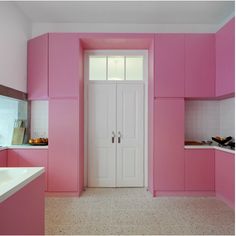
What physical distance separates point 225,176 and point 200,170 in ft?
1.30

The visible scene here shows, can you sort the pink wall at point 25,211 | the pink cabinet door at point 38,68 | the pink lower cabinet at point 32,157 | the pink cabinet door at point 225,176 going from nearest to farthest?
the pink wall at point 25,211 < the pink cabinet door at point 225,176 < the pink lower cabinet at point 32,157 < the pink cabinet door at point 38,68

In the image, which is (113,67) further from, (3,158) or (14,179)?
(14,179)

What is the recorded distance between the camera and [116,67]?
12.8 feet

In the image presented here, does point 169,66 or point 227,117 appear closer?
point 169,66

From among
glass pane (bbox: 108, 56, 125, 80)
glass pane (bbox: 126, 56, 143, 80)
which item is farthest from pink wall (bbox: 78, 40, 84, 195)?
glass pane (bbox: 126, 56, 143, 80)

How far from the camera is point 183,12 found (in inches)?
136

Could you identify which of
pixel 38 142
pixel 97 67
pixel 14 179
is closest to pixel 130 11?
pixel 97 67

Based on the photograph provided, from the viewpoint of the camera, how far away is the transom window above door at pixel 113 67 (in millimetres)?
3889

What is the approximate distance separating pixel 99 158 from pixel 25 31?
2583 millimetres

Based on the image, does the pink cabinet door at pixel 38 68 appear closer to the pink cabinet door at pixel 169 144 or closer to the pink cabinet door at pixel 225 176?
the pink cabinet door at pixel 169 144

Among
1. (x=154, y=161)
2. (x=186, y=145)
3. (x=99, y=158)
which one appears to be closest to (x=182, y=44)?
(x=186, y=145)

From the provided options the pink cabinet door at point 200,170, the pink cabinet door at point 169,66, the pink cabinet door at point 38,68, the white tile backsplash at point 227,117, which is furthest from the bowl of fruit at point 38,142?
the white tile backsplash at point 227,117

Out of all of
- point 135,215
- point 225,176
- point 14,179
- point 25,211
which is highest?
point 14,179

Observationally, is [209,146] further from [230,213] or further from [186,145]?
[230,213]
